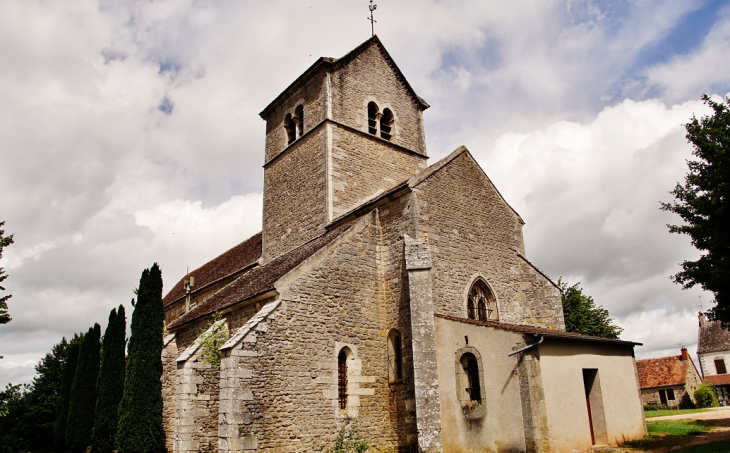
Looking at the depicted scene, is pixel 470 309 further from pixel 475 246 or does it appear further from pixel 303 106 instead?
pixel 303 106

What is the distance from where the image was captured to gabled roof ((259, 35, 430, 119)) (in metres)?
19.3

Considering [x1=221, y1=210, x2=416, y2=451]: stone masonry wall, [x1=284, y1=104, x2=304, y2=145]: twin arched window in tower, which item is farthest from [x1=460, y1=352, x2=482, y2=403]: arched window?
[x1=284, y1=104, x2=304, y2=145]: twin arched window in tower

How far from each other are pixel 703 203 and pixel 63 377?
97.7 feet

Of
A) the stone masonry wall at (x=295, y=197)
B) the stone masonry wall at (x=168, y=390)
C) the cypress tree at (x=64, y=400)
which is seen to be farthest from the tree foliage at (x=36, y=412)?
the stone masonry wall at (x=295, y=197)

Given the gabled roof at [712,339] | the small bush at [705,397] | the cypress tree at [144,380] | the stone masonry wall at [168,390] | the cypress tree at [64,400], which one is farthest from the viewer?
the gabled roof at [712,339]

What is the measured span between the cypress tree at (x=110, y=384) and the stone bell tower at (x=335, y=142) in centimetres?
771

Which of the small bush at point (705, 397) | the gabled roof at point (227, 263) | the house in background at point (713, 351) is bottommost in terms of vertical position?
the small bush at point (705, 397)

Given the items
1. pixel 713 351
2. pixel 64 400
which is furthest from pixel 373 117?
pixel 713 351

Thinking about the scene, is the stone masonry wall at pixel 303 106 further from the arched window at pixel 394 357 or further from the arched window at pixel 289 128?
the arched window at pixel 394 357

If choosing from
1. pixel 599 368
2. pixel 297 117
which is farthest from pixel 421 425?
pixel 297 117

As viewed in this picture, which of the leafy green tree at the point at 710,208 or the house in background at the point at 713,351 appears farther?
the house in background at the point at 713,351

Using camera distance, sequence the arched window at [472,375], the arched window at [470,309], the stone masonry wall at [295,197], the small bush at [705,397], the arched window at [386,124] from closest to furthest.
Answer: the arched window at [472,375], the arched window at [470,309], the stone masonry wall at [295,197], the arched window at [386,124], the small bush at [705,397]

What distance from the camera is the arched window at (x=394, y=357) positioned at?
1352 cm

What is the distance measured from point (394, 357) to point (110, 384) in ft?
44.8
